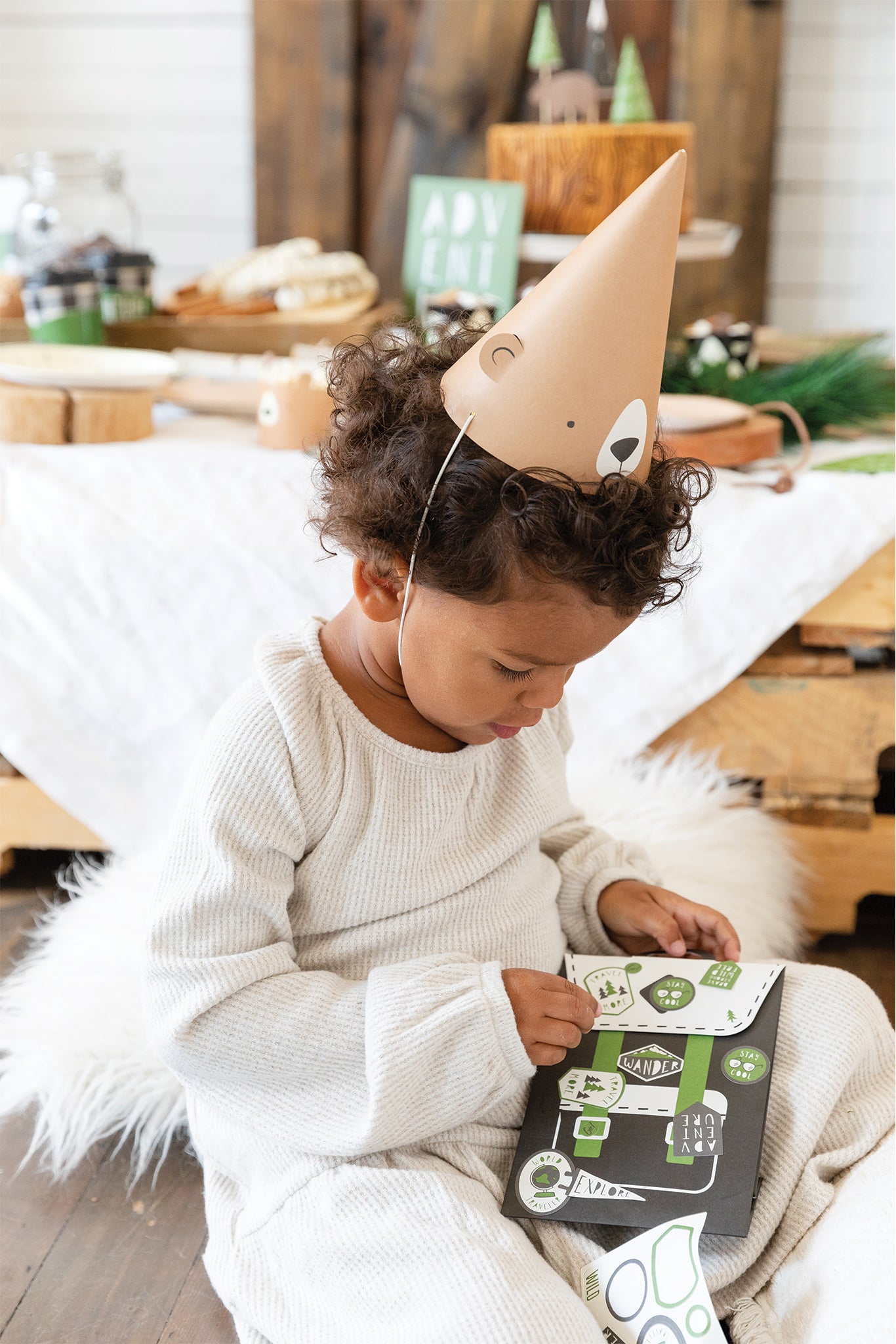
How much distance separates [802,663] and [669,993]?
0.54m

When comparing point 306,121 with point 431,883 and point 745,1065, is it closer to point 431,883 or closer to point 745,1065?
point 431,883

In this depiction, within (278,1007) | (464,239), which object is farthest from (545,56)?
(278,1007)

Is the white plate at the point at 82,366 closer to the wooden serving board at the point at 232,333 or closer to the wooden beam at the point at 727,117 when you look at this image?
the wooden serving board at the point at 232,333

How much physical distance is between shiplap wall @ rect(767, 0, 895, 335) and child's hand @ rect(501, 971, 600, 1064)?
178 centimetres

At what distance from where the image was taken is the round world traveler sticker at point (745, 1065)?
2.74ft

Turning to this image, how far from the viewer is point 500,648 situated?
743 millimetres

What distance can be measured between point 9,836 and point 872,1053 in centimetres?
94

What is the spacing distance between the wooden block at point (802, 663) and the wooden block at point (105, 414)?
0.76 m

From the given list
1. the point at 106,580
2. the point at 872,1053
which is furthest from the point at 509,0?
the point at 872,1053

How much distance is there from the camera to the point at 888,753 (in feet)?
4.95

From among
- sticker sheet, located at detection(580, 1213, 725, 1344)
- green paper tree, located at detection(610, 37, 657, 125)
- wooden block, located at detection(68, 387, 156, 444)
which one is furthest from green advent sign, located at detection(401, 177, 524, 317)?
sticker sheet, located at detection(580, 1213, 725, 1344)

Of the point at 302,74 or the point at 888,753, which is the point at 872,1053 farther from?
the point at 302,74

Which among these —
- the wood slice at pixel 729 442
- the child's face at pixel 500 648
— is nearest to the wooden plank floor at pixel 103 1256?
the child's face at pixel 500 648

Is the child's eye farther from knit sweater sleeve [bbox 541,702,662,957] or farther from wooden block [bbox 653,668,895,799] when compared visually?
wooden block [bbox 653,668,895,799]
